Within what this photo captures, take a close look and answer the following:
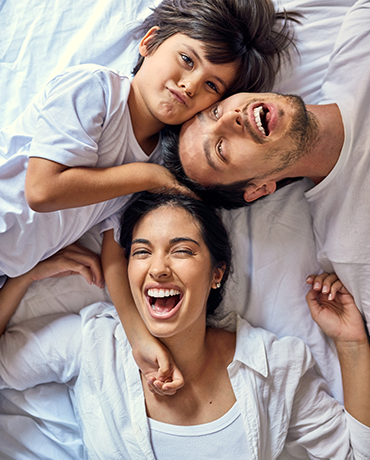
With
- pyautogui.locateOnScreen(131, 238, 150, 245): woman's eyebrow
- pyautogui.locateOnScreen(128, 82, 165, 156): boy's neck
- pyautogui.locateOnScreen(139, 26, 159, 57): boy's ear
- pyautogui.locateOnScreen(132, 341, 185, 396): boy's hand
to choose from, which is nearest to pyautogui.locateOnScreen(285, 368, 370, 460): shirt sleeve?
pyautogui.locateOnScreen(132, 341, 185, 396): boy's hand

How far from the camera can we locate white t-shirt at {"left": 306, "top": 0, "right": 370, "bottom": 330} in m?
1.74

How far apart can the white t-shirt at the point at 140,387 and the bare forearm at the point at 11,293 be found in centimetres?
12

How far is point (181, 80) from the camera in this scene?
159 cm

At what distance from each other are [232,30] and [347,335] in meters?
1.37

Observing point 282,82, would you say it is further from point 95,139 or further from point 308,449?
point 308,449

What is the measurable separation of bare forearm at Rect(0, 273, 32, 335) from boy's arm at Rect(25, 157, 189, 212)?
19.6 inches

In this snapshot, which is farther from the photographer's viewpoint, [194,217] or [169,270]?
[194,217]

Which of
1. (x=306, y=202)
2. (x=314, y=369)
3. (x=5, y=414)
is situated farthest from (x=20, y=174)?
(x=314, y=369)

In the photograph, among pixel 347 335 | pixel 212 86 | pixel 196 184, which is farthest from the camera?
pixel 347 335

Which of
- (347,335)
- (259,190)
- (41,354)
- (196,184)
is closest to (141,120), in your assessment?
(196,184)

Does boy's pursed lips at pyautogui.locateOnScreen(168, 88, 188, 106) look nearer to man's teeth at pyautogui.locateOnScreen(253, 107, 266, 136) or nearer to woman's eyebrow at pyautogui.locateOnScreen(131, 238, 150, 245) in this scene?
man's teeth at pyautogui.locateOnScreen(253, 107, 266, 136)

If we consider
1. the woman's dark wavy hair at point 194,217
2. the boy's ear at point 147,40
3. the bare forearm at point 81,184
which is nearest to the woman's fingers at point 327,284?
the woman's dark wavy hair at point 194,217

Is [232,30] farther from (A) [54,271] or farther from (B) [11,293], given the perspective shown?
(B) [11,293]

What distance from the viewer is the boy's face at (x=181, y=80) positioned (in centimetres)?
159
